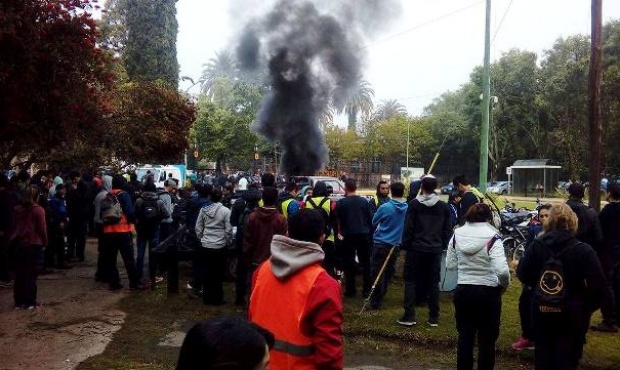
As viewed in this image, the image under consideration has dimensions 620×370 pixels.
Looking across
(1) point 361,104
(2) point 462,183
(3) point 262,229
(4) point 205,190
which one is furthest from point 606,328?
(1) point 361,104

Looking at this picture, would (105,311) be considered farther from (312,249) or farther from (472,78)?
(472,78)

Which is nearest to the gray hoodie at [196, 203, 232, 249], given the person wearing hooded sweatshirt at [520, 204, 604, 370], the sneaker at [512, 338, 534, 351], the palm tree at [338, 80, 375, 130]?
the sneaker at [512, 338, 534, 351]

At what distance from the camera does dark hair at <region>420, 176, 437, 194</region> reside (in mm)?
6839

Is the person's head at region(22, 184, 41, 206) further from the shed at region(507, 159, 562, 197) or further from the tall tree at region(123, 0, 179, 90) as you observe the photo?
the shed at region(507, 159, 562, 197)

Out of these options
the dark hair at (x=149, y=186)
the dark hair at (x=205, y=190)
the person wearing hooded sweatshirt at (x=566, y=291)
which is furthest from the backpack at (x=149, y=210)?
the person wearing hooded sweatshirt at (x=566, y=291)

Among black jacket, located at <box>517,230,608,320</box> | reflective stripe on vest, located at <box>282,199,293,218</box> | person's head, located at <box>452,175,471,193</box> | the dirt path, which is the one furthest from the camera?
person's head, located at <box>452,175,471,193</box>

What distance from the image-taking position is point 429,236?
7062 mm

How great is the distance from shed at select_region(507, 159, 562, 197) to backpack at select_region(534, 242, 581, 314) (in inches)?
1649

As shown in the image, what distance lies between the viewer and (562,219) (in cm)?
451

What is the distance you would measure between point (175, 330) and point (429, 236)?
332 centimetres

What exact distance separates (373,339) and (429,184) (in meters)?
1.96

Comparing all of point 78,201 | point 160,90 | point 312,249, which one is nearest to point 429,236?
point 312,249

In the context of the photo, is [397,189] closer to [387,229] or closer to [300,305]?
[387,229]

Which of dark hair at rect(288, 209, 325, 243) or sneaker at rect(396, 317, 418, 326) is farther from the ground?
dark hair at rect(288, 209, 325, 243)
